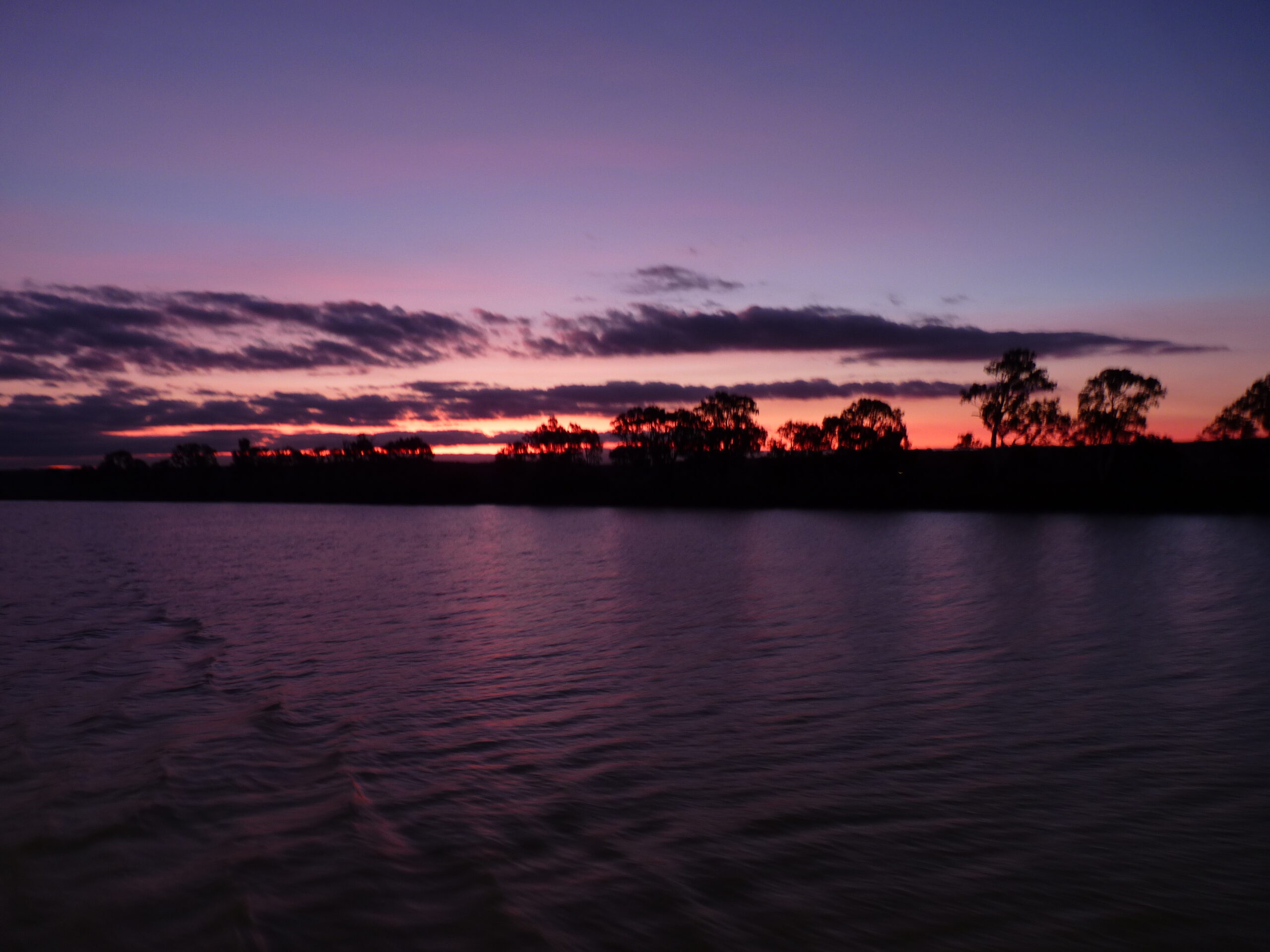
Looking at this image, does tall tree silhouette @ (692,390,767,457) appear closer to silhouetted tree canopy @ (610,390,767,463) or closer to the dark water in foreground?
silhouetted tree canopy @ (610,390,767,463)

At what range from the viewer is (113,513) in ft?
326

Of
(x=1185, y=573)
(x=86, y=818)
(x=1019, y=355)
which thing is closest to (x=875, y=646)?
(x=86, y=818)

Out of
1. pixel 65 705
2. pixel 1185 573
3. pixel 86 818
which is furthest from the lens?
pixel 1185 573

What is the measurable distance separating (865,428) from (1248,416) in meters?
40.7

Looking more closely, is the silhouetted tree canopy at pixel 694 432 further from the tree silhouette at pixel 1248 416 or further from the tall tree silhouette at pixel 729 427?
the tree silhouette at pixel 1248 416

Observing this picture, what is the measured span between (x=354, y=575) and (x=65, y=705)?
59.1 ft

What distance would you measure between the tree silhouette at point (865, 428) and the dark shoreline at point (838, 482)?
10.2 feet

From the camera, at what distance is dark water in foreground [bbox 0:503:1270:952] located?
5977 mm

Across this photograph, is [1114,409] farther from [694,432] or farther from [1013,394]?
[694,432]

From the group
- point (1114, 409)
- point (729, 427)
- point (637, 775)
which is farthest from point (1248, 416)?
point (637, 775)

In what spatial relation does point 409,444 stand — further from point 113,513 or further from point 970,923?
point 970,923

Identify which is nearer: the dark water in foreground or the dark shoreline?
the dark water in foreground

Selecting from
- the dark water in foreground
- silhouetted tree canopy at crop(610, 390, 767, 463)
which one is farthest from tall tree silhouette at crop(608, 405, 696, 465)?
the dark water in foreground

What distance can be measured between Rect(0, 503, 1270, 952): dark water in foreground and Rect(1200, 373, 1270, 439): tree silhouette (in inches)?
2830
